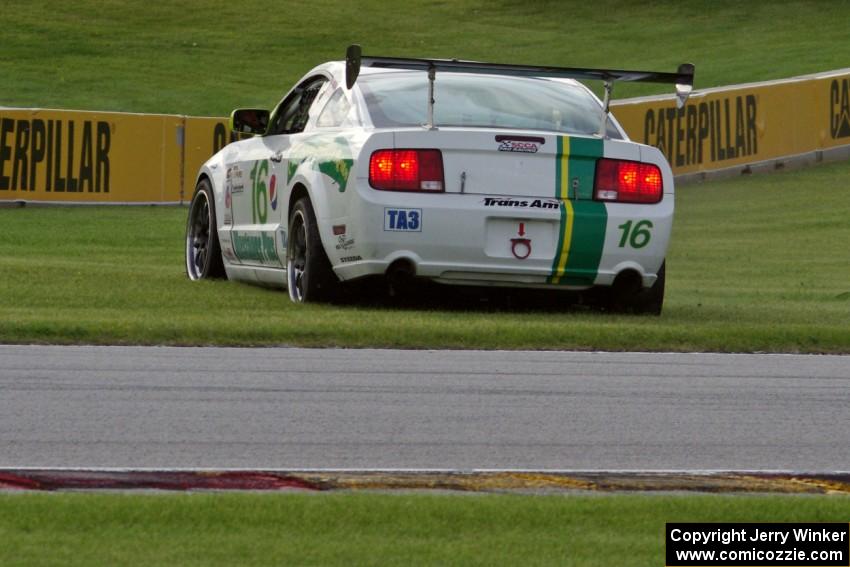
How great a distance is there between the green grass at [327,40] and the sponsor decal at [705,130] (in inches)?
530

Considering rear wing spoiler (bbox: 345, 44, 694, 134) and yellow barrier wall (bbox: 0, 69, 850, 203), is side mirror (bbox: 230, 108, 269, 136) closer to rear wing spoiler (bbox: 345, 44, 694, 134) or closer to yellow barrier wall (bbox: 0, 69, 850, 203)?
rear wing spoiler (bbox: 345, 44, 694, 134)

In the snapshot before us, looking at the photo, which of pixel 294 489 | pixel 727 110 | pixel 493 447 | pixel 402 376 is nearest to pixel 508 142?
pixel 402 376

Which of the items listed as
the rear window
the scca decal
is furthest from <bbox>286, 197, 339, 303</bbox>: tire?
the rear window

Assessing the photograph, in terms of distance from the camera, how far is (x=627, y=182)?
1081cm

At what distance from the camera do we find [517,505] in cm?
522

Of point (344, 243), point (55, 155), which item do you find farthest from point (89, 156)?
point (344, 243)

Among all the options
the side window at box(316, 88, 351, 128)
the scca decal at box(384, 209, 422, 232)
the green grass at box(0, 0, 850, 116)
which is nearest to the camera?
the scca decal at box(384, 209, 422, 232)

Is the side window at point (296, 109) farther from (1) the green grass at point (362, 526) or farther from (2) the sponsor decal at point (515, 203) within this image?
(1) the green grass at point (362, 526)

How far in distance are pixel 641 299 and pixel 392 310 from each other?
1.48 m

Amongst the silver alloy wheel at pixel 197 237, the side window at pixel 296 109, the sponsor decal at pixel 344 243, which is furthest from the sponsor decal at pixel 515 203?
the silver alloy wheel at pixel 197 237

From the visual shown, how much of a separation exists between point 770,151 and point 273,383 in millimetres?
20705

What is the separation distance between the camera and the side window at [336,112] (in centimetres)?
1127

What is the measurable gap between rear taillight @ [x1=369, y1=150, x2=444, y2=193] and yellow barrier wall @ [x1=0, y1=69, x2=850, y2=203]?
547 inches

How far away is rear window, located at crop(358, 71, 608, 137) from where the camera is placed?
1098 cm
